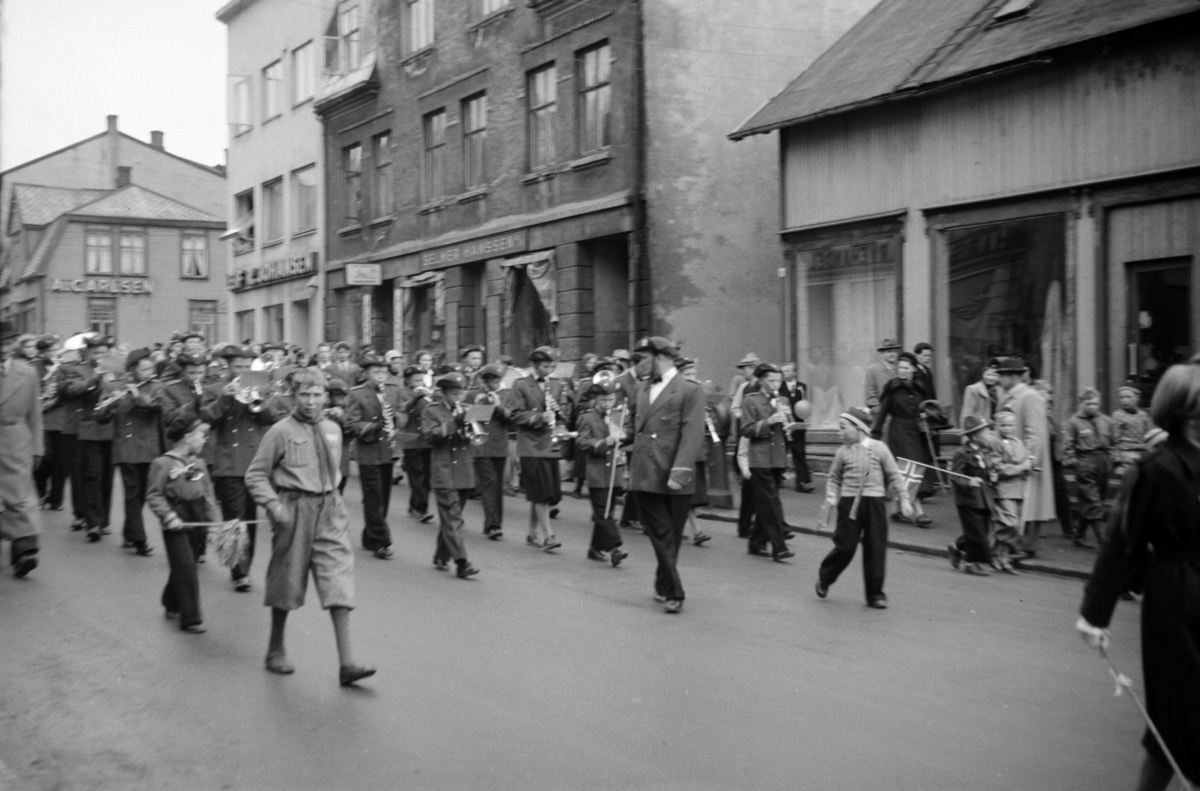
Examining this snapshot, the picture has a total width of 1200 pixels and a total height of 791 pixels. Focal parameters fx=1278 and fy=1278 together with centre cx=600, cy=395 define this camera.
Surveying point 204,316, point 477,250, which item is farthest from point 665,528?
point 204,316

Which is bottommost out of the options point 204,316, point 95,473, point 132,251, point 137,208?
point 95,473

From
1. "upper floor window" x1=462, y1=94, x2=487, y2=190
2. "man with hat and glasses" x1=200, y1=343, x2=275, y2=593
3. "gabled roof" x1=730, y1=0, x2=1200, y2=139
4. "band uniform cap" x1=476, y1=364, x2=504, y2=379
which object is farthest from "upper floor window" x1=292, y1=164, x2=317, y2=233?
"man with hat and glasses" x1=200, y1=343, x2=275, y2=593

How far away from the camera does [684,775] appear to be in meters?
5.64

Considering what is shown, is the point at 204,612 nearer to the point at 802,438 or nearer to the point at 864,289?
the point at 802,438

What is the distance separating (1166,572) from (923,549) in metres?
8.71

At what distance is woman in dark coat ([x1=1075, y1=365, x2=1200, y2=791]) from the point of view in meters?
4.32

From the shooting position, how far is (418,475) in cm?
1509

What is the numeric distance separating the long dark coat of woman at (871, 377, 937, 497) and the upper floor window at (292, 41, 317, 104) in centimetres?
2456

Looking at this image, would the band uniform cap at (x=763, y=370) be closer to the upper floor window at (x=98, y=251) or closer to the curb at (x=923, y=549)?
the curb at (x=923, y=549)

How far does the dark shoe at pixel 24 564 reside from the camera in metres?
10.4

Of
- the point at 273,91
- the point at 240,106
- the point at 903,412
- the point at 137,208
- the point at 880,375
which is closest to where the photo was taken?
the point at 903,412

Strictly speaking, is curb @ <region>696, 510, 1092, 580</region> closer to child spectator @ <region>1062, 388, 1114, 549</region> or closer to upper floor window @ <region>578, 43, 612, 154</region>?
child spectator @ <region>1062, 388, 1114, 549</region>

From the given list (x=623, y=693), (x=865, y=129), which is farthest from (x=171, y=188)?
(x=623, y=693)

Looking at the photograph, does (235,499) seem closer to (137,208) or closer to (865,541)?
(865,541)
